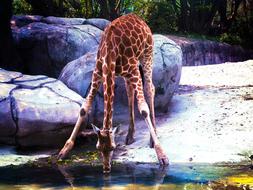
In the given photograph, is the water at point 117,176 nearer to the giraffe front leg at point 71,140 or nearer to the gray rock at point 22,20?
the giraffe front leg at point 71,140

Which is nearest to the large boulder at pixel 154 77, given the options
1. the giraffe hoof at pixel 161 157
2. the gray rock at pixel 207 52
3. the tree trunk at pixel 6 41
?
the giraffe hoof at pixel 161 157

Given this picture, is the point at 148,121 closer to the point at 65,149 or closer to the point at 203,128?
the point at 65,149

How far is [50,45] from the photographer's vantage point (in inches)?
449

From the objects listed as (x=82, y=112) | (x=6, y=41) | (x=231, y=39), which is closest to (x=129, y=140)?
(x=82, y=112)

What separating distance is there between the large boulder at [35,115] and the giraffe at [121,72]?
55cm

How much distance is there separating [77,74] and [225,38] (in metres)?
11.3

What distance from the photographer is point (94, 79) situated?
7.54m

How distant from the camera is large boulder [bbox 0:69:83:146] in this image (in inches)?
304

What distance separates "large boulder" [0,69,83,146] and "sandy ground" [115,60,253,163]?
954mm

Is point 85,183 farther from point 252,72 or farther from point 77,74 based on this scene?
point 252,72

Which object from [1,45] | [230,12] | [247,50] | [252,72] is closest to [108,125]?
[1,45]

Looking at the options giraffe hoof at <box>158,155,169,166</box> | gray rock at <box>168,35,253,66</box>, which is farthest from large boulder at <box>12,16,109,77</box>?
gray rock at <box>168,35,253,66</box>

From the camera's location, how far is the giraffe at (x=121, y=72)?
6.87m

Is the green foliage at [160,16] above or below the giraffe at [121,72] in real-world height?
below
